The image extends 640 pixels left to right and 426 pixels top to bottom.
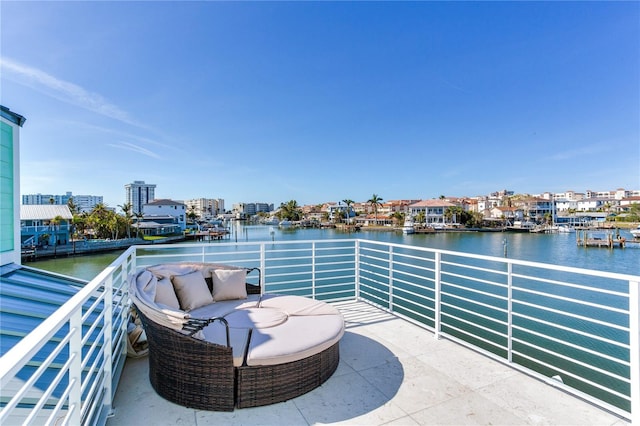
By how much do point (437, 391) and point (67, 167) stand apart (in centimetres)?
1933

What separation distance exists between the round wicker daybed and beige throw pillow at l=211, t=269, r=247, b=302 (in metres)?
0.51

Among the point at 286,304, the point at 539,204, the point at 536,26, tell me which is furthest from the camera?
the point at 539,204

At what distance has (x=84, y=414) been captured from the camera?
→ 5.21 ft

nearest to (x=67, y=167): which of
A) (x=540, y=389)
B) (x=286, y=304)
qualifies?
(x=286, y=304)

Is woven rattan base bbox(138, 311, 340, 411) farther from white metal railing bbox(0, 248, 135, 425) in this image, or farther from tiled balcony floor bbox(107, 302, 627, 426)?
white metal railing bbox(0, 248, 135, 425)

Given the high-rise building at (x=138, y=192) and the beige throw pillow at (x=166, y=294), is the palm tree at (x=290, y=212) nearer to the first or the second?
the high-rise building at (x=138, y=192)

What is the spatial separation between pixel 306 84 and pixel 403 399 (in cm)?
1333

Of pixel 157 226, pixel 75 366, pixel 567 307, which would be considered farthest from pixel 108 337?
pixel 157 226

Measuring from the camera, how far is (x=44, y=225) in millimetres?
26266

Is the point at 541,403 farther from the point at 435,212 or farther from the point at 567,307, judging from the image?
the point at 435,212

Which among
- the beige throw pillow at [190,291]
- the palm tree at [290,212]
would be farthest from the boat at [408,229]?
the beige throw pillow at [190,291]

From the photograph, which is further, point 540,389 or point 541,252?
point 541,252

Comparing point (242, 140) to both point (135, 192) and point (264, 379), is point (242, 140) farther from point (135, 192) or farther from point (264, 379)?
point (135, 192)

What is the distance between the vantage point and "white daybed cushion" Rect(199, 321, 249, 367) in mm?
2012
